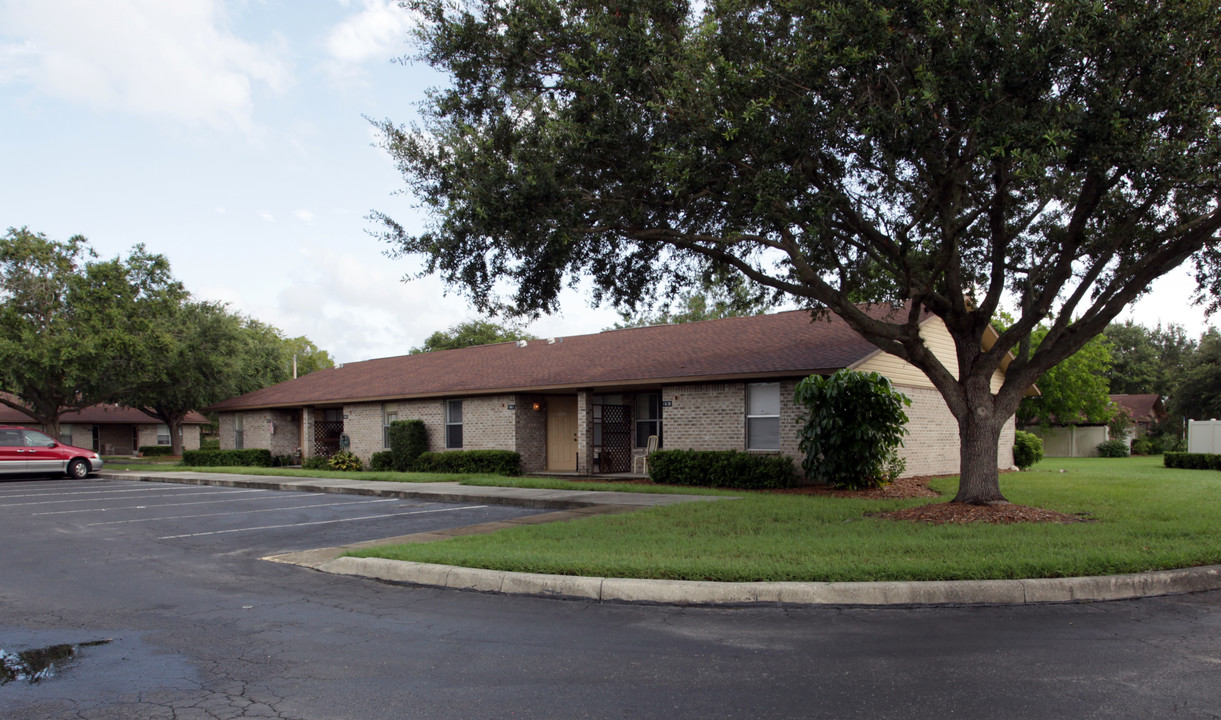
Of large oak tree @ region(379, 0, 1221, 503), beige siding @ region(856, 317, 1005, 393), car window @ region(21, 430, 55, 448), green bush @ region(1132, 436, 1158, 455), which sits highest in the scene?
large oak tree @ region(379, 0, 1221, 503)

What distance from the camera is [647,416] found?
76.7ft

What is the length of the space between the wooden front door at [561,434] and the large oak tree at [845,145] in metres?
11.1

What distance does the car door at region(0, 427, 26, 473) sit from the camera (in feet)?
84.9

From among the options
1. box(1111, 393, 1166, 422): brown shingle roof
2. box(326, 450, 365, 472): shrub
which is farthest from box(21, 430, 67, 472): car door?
box(1111, 393, 1166, 422): brown shingle roof

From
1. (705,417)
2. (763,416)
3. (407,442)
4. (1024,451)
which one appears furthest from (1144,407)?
(407,442)

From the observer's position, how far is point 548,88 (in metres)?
12.6

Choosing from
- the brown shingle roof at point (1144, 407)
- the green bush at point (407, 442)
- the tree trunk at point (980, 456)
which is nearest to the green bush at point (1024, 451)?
the tree trunk at point (980, 456)

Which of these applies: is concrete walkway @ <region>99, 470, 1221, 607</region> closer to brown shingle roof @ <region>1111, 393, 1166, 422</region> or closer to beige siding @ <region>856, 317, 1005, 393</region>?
beige siding @ <region>856, 317, 1005, 393</region>

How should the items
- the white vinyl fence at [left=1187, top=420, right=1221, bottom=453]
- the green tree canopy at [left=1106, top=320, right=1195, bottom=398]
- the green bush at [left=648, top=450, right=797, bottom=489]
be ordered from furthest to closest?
the green tree canopy at [left=1106, top=320, right=1195, bottom=398] → the white vinyl fence at [left=1187, top=420, right=1221, bottom=453] → the green bush at [left=648, top=450, right=797, bottom=489]

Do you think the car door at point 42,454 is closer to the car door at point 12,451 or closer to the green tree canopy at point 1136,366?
the car door at point 12,451

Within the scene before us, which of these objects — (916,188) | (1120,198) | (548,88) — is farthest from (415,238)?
(1120,198)

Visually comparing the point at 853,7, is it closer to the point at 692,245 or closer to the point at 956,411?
the point at 692,245

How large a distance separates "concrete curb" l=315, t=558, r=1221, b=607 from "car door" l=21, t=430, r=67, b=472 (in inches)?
1011

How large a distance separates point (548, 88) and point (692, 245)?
10.9ft
